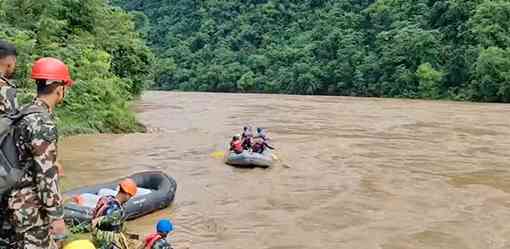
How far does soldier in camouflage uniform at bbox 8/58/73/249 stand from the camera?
3.29m

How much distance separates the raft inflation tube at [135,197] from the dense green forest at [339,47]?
30.6 metres

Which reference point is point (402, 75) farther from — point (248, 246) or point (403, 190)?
point (248, 246)

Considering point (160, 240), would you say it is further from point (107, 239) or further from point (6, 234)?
point (6, 234)

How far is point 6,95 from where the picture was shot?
14.1ft

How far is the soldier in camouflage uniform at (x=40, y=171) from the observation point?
3.29 m

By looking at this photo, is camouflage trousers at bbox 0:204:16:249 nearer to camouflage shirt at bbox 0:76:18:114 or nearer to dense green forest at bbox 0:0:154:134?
camouflage shirt at bbox 0:76:18:114

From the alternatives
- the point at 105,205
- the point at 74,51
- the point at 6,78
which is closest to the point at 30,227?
the point at 6,78

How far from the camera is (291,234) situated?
8.66 metres

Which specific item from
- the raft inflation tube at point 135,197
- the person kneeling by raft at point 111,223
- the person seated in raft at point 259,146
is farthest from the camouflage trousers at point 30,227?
the person seated in raft at point 259,146

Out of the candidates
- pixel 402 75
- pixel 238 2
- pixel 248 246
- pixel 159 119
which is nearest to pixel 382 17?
pixel 402 75

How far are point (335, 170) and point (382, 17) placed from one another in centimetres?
3839

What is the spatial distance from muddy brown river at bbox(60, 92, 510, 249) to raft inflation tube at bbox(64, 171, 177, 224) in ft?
0.60

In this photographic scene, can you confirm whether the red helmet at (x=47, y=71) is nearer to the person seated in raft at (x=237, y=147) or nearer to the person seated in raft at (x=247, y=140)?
the person seated in raft at (x=237, y=147)

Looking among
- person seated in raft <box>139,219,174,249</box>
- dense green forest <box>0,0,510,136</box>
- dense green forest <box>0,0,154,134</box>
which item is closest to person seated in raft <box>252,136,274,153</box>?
dense green forest <box>0,0,510,136</box>
